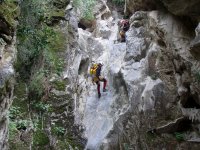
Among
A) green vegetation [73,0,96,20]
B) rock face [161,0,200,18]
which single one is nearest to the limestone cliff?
rock face [161,0,200,18]

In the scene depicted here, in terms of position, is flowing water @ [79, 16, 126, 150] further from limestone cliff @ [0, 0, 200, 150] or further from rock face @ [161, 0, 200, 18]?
rock face @ [161, 0, 200, 18]

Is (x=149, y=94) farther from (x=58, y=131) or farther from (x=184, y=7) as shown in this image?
(x=58, y=131)

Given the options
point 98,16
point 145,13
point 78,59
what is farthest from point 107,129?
point 98,16

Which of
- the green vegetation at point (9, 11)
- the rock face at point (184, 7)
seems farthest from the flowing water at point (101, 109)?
the green vegetation at point (9, 11)

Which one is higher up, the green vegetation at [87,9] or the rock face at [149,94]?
the green vegetation at [87,9]

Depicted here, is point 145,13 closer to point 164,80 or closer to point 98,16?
point 164,80

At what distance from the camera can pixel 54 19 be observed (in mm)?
20500

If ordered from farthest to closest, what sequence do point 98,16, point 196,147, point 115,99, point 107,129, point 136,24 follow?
point 98,16, point 136,24, point 115,99, point 107,129, point 196,147

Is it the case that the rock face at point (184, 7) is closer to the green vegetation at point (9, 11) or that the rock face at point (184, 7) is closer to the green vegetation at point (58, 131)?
the green vegetation at point (9, 11)

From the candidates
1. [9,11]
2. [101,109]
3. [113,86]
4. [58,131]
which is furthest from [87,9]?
[9,11]

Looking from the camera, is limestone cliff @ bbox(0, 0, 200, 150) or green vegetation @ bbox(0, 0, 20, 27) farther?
limestone cliff @ bbox(0, 0, 200, 150)

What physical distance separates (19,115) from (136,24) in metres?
8.15

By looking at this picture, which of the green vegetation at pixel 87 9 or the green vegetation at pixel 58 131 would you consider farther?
the green vegetation at pixel 87 9

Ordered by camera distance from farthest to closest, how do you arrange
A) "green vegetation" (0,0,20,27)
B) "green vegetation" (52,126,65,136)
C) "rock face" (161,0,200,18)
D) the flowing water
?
the flowing water, "green vegetation" (52,126,65,136), "rock face" (161,0,200,18), "green vegetation" (0,0,20,27)
